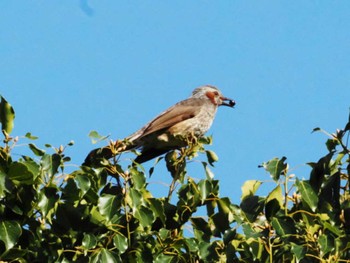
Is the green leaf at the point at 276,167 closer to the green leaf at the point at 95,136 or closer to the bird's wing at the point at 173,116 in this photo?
the green leaf at the point at 95,136

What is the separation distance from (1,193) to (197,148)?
5.68 feet

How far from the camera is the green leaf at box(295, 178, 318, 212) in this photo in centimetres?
554

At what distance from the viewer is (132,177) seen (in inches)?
225

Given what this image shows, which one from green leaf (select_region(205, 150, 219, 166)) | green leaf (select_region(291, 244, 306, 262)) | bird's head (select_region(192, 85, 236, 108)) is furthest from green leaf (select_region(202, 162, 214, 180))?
bird's head (select_region(192, 85, 236, 108))

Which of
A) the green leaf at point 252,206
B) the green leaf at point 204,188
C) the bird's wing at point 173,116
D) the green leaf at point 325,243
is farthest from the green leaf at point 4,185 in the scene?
the bird's wing at point 173,116

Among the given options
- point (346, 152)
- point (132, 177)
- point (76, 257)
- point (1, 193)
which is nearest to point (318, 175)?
point (346, 152)

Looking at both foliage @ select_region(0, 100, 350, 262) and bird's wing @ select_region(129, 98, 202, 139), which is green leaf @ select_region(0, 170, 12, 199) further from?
bird's wing @ select_region(129, 98, 202, 139)

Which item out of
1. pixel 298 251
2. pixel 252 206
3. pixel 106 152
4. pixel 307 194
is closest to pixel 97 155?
pixel 106 152

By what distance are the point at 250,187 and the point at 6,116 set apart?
1506 millimetres

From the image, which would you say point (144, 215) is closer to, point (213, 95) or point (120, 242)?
point (120, 242)

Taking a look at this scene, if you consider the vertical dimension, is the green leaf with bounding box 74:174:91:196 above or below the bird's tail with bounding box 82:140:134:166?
below

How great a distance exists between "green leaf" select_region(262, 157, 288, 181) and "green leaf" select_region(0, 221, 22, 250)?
1459 millimetres

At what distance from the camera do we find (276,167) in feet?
18.4

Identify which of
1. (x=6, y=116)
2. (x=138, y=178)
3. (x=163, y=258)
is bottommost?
(x=163, y=258)
